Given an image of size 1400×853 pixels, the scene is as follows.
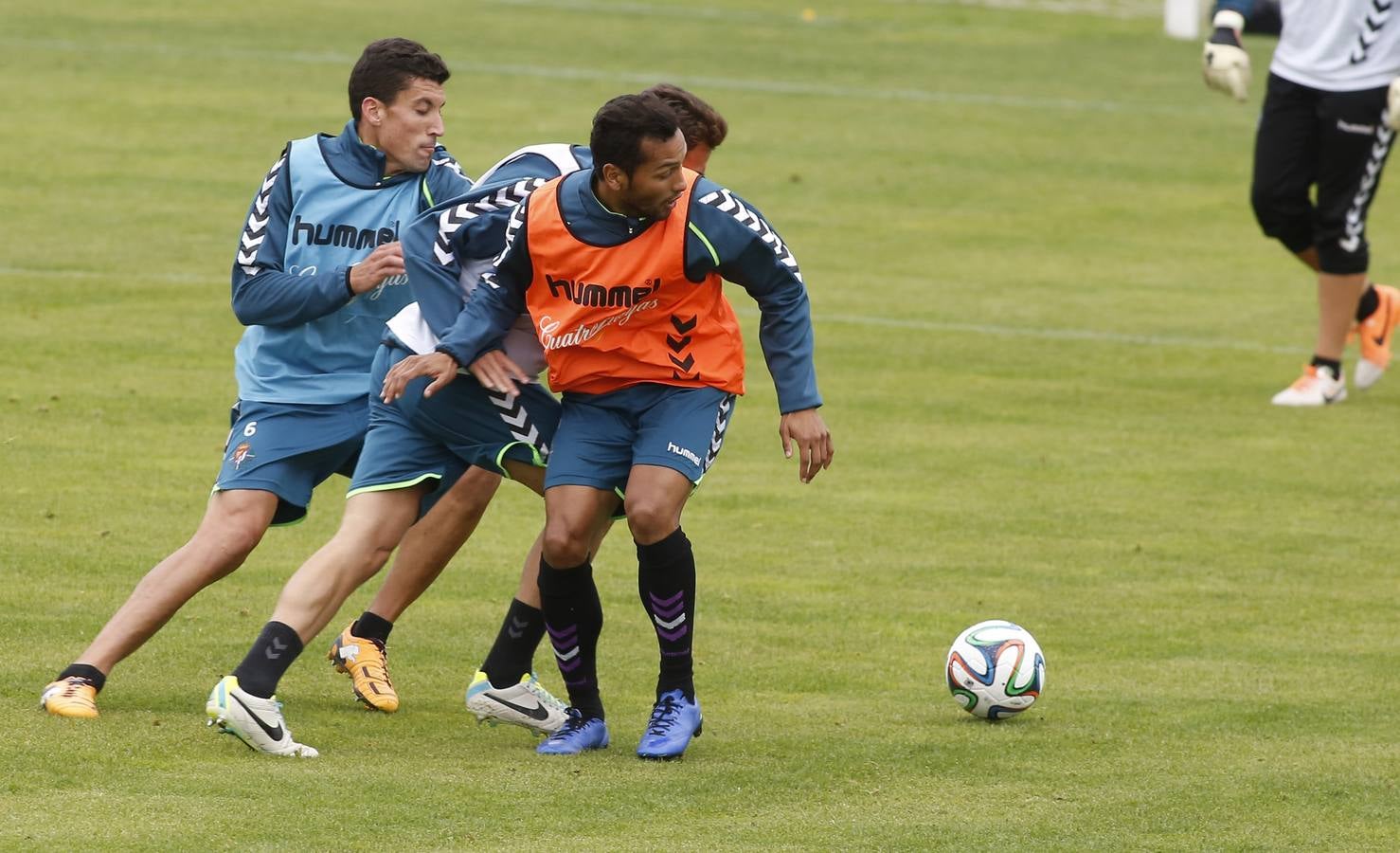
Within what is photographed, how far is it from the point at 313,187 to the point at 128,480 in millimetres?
3315

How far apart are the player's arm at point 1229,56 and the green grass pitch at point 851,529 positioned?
5.45 ft

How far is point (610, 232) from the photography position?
600 cm

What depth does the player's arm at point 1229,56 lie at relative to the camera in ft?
40.0

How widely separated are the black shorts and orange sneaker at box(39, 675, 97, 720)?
25.3 feet

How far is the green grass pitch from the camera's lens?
5.66 m

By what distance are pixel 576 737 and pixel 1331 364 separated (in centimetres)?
732

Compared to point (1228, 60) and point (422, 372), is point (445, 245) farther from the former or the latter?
point (1228, 60)

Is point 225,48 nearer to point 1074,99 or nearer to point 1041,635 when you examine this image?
point 1074,99

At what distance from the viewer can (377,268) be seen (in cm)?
629

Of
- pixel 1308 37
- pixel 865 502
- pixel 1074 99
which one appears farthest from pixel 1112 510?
pixel 1074 99

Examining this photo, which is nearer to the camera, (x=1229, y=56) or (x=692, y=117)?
(x=692, y=117)

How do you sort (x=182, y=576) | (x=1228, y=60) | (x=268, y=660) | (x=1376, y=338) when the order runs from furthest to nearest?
(x=1376, y=338)
(x=1228, y=60)
(x=182, y=576)
(x=268, y=660)

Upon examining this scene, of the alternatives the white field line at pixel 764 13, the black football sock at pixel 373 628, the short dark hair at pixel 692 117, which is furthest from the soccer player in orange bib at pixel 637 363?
the white field line at pixel 764 13

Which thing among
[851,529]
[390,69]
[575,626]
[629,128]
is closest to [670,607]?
[575,626]
